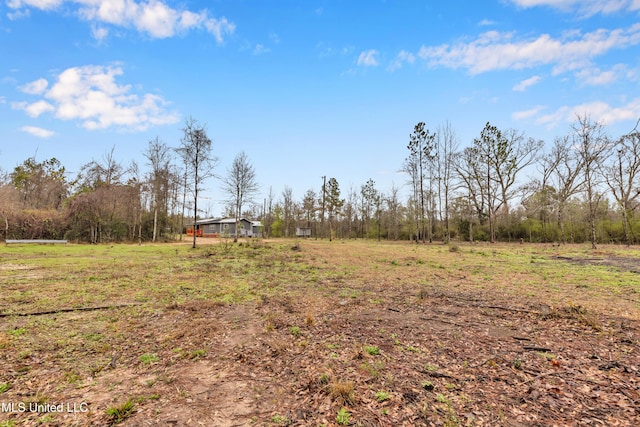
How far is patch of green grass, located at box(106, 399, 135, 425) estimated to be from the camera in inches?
102

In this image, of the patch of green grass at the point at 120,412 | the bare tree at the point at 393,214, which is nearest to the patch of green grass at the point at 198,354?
the patch of green grass at the point at 120,412

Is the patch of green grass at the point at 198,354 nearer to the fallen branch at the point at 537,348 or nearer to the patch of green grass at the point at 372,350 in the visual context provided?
the patch of green grass at the point at 372,350

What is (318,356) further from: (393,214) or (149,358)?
(393,214)

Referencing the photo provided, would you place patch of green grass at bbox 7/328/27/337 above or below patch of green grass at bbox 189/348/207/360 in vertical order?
above

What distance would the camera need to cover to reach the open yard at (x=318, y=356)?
272 cm

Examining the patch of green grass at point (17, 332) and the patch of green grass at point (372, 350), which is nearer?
the patch of green grass at point (372, 350)

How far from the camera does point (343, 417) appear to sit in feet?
8.73

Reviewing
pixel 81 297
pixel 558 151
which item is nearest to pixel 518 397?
pixel 81 297

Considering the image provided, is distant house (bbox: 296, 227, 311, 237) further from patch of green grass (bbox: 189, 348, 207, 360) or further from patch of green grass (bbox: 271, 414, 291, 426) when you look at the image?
patch of green grass (bbox: 271, 414, 291, 426)

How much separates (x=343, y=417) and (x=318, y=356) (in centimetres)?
131

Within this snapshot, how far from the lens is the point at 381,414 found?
2697 mm

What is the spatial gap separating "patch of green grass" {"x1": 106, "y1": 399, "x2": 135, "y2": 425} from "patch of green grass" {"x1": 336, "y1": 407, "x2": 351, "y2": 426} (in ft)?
6.34

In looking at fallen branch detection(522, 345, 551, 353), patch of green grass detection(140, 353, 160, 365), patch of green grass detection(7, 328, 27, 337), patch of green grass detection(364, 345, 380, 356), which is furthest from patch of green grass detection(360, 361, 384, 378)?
patch of green grass detection(7, 328, 27, 337)

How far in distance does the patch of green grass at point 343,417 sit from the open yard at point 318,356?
0.04ft
